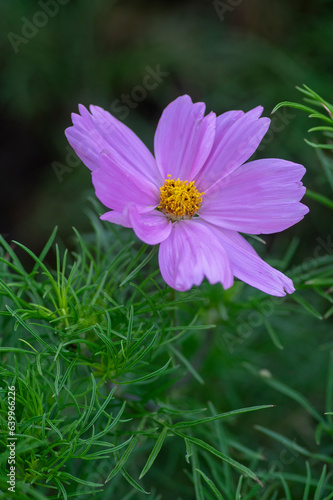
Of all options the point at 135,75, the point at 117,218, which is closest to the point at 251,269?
the point at 117,218

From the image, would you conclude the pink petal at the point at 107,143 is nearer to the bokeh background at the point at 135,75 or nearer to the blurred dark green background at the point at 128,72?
the bokeh background at the point at 135,75

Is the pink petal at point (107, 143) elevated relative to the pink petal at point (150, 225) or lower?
elevated

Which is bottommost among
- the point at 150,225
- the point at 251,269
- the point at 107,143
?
the point at 251,269

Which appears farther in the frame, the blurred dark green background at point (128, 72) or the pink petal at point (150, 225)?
the blurred dark green background at point (128, 72)

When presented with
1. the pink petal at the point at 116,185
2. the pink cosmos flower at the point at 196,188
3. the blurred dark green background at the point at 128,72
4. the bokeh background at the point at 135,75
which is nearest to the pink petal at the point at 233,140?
the pink cosmos flower at the point at 196,188

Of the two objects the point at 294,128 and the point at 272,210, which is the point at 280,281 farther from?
the point at 294,128

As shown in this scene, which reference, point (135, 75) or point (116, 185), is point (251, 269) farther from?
point (135, 75)
